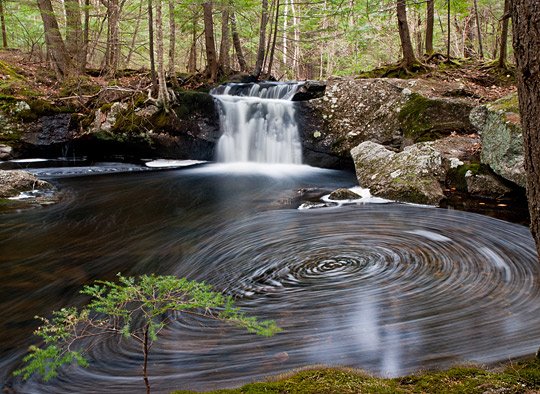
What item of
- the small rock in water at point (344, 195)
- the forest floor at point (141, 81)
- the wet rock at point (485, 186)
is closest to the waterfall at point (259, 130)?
the forest floor at point (141, 81)

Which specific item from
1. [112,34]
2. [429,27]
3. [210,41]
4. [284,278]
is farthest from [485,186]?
[112,34]

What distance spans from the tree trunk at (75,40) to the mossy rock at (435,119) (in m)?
12.6

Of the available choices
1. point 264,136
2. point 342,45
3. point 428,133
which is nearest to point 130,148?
point 264,136

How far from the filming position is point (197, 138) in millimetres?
13188

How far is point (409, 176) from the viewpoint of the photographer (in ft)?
Answer: 27.7

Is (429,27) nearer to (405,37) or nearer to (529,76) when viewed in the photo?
(405,37)

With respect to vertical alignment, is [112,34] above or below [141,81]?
above

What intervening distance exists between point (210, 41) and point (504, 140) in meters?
11.4

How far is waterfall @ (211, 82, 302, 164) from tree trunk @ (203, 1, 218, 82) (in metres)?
2.47

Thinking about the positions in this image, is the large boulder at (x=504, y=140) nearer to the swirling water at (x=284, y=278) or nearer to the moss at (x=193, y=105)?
the swirling water at (x=284, y=278)

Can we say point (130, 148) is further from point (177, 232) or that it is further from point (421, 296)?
point (421, 296)

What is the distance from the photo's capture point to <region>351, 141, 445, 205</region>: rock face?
26.6ft

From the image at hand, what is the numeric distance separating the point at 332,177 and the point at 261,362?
838 centimetres

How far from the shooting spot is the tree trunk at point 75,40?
15198 millimetres
